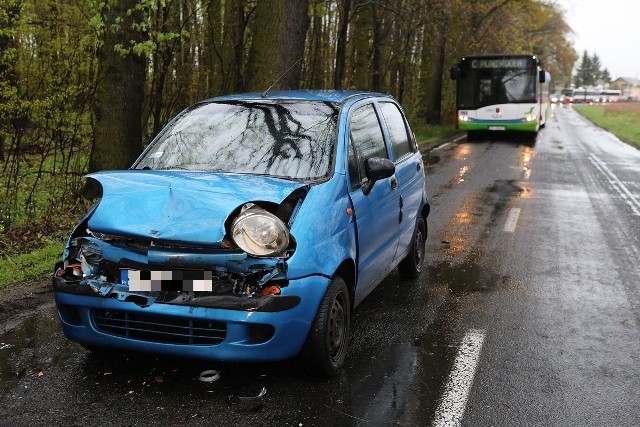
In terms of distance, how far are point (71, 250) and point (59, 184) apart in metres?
6.28

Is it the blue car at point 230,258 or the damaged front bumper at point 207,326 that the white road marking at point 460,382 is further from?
the damaged front bumper at point 207,326

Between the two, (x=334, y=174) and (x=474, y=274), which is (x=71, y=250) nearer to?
(x=334, y=174)

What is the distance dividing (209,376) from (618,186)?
490 inches

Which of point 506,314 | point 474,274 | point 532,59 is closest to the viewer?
point 506,314

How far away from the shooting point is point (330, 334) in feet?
13.7

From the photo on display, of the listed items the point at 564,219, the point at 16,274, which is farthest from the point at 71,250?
the point at 564,219

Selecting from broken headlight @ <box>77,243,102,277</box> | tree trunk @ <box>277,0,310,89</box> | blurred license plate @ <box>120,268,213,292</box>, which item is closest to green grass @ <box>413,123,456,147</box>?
tree trunk @ <box>277,0,310,89</box>

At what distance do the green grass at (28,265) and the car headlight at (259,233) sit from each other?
10.6 feet

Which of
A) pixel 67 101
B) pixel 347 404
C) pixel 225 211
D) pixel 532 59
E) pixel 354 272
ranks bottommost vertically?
pixel 347 404

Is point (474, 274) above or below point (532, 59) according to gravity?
below

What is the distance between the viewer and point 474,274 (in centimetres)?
704

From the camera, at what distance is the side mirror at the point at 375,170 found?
480 cm

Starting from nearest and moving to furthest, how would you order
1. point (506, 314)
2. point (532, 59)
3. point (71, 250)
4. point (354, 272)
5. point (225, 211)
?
point (225, 211), point (71, 250), point (354, 272), point (506, 314), point (532, 59)

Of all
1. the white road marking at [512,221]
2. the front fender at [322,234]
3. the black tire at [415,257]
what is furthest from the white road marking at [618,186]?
the front fender at [322,234]
